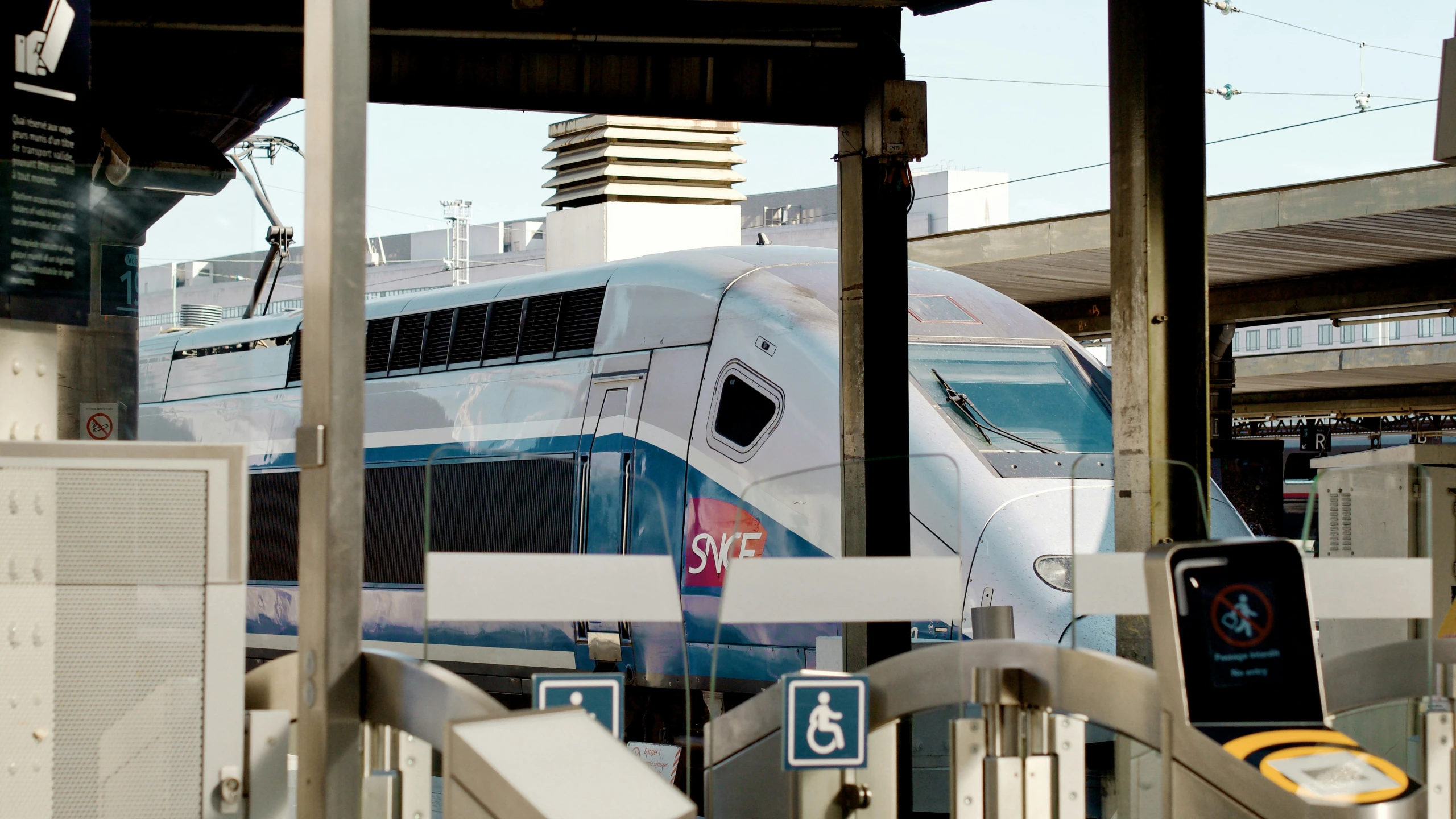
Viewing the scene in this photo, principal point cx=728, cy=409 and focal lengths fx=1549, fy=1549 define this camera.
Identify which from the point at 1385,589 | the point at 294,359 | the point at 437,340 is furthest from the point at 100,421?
the point at 294,359

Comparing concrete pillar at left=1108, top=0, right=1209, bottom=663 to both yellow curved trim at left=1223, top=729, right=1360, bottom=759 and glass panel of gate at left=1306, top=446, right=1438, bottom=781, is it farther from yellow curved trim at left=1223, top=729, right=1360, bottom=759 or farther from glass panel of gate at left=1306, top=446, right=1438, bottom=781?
yellow curved trim at left=1223, top=729, right=1360, bottom=759

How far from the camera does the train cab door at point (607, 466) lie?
29.8 feet

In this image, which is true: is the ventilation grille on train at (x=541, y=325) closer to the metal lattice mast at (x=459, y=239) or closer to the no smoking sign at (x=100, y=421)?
the no smoking sign at (x=100, y=421)

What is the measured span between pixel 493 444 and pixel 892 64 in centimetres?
347

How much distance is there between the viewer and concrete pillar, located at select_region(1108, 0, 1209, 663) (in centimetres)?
725

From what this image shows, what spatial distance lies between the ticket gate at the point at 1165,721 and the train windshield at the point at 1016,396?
4.36m

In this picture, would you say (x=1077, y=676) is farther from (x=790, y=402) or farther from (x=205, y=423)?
(x=205, y=423)

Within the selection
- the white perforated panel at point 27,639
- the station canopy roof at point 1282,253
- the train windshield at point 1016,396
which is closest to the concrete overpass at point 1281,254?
the station canopy roof at point 1282,253

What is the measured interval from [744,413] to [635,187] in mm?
15616

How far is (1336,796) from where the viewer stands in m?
3.20

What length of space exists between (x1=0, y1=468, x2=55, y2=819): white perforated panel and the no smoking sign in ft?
3.87

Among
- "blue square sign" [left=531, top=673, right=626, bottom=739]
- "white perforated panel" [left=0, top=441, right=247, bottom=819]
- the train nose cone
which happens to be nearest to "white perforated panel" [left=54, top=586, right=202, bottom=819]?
"white perforated panel" [left=0, top=441, right=247, bottom=819]

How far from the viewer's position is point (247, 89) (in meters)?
8.03

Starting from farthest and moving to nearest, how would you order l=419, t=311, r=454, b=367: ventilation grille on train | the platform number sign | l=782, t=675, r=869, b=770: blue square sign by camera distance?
the platform number sign, l=419, t=311, r=454, b=367: ventilation grille on train, l=782, t=675, r=869, b=770: blue square sign
